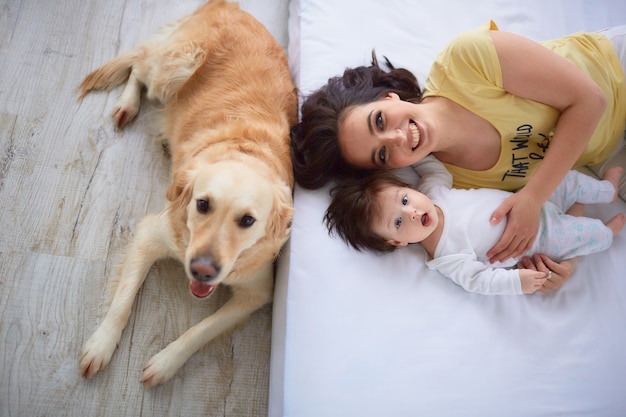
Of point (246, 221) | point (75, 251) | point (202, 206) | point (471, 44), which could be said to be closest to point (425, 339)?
point (246, 221)

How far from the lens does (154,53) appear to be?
1.84 meters

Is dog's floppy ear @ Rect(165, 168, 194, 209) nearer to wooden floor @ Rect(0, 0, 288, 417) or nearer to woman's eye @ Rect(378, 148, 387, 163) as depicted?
wooden floor @ Rect(0, 0, 288, 417)

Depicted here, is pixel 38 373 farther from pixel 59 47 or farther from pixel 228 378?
pixel 59 47


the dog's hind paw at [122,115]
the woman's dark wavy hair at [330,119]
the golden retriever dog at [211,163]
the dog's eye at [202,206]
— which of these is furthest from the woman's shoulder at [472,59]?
the dog's hind paw at [122,115]

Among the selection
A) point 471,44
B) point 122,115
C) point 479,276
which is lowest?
point 122,115

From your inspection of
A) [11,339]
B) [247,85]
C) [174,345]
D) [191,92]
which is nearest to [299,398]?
[174,345]

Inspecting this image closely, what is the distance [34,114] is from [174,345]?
112 cm

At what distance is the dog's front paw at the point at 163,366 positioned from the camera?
1360 millimetres

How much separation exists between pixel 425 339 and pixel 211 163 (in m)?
0.83

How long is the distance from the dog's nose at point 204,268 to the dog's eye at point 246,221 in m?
0.13

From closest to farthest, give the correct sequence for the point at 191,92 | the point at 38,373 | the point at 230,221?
the point at 230,221 → the point at 38,373 → the point at 191,92

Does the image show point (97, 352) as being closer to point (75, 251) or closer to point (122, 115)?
point (75, 251)

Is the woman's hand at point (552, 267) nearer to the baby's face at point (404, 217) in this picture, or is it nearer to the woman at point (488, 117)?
the woman at point (488, 117)

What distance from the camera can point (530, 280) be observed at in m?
1.36
